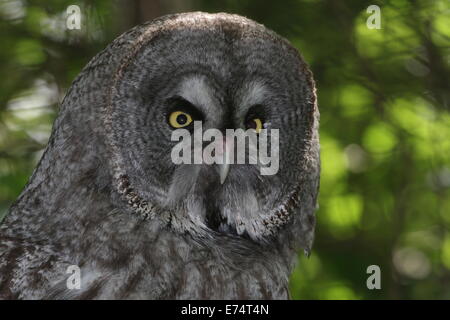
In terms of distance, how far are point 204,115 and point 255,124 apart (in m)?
0.22

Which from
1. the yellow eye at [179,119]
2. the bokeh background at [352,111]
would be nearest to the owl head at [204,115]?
the yellow eye at [179,119]

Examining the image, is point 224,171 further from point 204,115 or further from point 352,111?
point 352,111

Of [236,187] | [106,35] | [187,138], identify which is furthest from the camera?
[106,35]

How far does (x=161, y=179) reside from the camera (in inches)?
119

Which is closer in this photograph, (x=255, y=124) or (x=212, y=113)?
(x=212, y=113)

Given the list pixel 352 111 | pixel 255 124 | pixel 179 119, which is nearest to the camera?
pixel 179 119

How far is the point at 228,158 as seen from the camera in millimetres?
3078

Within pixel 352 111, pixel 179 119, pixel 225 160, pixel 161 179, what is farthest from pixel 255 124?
pixel 352 111

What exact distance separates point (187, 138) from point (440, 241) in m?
2.32

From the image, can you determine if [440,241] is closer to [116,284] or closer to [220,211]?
[220,211]

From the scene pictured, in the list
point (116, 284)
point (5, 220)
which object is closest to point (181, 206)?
point (116, 284)

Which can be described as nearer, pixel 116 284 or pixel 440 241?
pixel 116 284

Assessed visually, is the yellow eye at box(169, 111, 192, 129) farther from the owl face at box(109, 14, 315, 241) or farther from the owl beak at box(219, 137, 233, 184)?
the owl beak at box(219, 137, 233, 184)

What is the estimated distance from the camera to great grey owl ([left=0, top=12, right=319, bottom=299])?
113 inches
